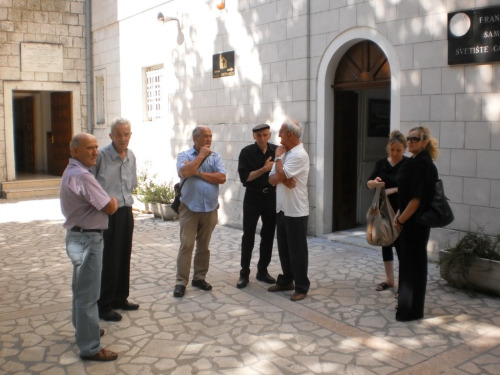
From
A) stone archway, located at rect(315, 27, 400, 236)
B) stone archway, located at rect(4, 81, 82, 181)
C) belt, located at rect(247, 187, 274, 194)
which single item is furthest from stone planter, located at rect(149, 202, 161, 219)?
stone archway, located at rect(4, 81, 82, 181)

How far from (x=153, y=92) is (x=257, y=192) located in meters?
7.60

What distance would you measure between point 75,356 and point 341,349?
203 cm

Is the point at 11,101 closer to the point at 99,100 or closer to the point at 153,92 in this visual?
the point at 99,100

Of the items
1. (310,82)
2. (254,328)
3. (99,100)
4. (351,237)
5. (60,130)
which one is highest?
(99,100)

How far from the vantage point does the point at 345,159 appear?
8.68m

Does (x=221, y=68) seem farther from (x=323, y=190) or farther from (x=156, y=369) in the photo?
(x=156, y=369)

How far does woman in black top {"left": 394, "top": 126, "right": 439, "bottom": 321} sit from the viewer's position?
4.78 m

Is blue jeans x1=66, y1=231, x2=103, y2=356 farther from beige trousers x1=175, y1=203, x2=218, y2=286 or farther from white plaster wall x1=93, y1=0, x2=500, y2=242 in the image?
white plaster wall x1=93, y1=0, x2=500, y2=242

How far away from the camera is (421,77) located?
693 cm

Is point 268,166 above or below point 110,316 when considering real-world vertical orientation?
above

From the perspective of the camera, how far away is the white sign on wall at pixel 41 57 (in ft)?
47.3

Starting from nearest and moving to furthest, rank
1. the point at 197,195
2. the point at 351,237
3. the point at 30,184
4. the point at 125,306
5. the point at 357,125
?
the point at 125,306, the point at 197,195, the point at 351,237, the point at 357,125, the point at 30,184

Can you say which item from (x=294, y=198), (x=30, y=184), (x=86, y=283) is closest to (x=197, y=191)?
(x=294, y=198)

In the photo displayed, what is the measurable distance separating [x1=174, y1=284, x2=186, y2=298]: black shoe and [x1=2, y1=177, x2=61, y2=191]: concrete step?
10111 millimetres
